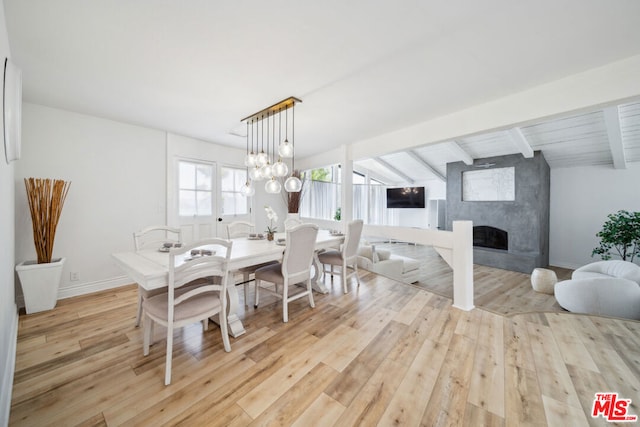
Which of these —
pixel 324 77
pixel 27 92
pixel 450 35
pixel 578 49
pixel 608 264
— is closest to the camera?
pixel 450 35

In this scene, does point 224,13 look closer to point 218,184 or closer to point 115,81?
point 115,81

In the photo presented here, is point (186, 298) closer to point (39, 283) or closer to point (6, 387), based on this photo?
point (6, 387)

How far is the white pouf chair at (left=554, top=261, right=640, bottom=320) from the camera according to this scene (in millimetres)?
2533

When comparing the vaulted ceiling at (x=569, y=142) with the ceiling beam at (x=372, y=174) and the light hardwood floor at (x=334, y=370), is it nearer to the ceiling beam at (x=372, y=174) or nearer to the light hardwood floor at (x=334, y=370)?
Result: the ceiling beam at (x=372, y=174)

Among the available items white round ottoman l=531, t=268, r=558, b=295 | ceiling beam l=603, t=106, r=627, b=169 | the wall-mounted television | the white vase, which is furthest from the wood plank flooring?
the white vase

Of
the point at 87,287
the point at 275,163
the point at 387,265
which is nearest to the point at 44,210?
the point at 87,287

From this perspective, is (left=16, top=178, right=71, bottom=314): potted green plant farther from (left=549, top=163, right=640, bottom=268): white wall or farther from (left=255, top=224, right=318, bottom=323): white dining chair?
(left=549, top=163, right=640, bottom=268): white wall

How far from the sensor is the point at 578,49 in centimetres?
167

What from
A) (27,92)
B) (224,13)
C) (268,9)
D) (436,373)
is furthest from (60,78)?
(436,373)

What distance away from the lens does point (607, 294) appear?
264 cm

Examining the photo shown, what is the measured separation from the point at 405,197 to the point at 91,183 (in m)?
7.33

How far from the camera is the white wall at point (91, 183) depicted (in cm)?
268

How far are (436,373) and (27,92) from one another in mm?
4578

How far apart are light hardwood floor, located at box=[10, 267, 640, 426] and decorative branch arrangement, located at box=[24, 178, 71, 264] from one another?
72cm
